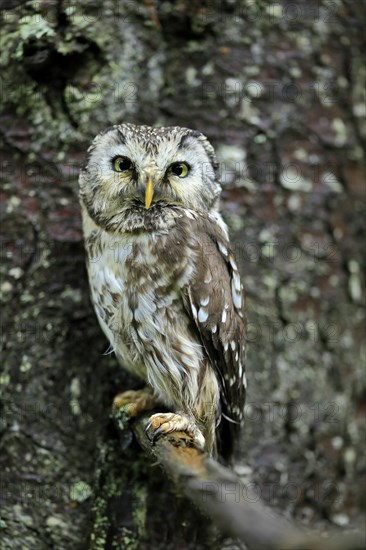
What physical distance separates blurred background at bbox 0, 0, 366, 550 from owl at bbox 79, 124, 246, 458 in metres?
0.28

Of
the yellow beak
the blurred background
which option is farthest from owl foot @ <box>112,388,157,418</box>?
the yellow beak

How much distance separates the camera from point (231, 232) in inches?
119

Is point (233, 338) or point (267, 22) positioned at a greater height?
point (267, 22)

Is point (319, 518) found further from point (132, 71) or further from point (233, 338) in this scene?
point (132, 71)

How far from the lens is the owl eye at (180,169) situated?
252 cm

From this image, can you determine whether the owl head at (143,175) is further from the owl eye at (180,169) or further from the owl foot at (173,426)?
the owl foot at (173,426)

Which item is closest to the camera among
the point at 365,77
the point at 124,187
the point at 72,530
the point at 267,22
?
the point at 124,187

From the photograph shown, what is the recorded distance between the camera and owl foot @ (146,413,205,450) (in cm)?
233

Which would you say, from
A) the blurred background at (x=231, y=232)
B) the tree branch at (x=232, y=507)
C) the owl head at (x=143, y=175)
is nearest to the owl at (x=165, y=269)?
the owl head at (x=143, y=175)

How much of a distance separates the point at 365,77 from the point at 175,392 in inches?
73.9

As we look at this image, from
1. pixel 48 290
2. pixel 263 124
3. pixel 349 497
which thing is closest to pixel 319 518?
pixel 349 497

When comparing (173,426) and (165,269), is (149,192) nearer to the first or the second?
(165,269)

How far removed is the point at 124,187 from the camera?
2494 millimetres

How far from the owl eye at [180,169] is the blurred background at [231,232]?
50cm
